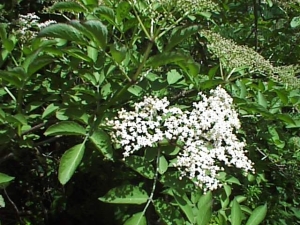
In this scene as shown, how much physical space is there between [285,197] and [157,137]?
3.74ft

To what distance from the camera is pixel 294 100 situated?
1.88m

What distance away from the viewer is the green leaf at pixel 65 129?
1487mm

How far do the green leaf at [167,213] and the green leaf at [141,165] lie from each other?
0.10m

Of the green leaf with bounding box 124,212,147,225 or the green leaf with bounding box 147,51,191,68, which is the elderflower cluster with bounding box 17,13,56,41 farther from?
the green leaf with bounding box 124,212,147,225

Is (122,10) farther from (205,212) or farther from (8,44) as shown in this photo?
(205,212)

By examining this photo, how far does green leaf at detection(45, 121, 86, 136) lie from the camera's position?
1487 millimetres

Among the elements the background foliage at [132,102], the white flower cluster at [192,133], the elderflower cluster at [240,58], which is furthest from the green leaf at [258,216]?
the elderflower cluster at [240,58]

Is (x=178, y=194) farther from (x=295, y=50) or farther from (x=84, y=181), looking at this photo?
(x=295, y=50)

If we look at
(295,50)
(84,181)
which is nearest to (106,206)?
(84,181)

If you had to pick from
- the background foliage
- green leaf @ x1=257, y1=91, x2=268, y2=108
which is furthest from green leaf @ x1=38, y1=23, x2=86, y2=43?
green leaf @ x1=257, y1=91, x2=268, y2=108

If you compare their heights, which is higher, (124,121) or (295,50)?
(124,121)

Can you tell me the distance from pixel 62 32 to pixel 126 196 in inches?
21.2

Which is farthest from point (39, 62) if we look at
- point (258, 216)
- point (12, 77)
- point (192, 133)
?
point (258, 216)

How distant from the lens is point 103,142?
4.97ft
